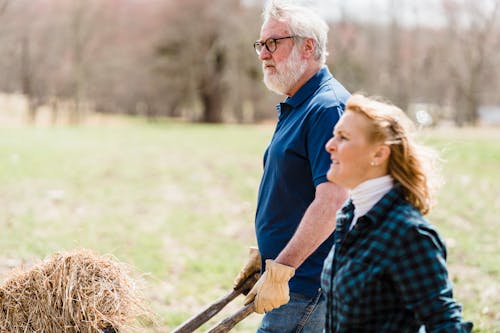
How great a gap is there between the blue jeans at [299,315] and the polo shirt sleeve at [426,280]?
1.03 metres

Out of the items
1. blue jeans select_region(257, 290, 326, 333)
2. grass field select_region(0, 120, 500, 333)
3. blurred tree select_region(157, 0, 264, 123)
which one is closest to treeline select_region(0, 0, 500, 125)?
blurred tree select_region(157, 0, 264, 123)

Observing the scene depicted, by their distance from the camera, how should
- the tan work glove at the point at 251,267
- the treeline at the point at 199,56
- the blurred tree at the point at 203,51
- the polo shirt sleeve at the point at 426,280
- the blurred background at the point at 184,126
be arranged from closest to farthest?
the polo shirt sleeve at the point at 426,280 < the tan work glove at the point at 251,267 < the blurred background at the point at 184,126 < the blurred tree at the point at 203,51 < the treeline at the point at 199,56

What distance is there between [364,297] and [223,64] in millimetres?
38544

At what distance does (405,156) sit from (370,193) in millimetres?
170

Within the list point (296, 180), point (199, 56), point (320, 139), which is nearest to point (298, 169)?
point (296, 180)

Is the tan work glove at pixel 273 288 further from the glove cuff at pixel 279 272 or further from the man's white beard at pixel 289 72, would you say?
the man's white beard at pixel 289 72

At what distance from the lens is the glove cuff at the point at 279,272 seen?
278cm

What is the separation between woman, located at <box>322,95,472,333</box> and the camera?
76.7 inches

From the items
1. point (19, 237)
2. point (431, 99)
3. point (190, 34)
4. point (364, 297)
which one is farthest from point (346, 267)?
point (431, 99)

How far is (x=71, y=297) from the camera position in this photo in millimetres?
2773

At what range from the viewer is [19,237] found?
8664 millimetres

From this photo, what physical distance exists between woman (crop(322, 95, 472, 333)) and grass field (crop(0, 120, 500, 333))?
46.3 inches

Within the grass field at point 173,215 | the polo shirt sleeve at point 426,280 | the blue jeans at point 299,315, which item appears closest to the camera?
the polo shirt sleeve at point 426,280

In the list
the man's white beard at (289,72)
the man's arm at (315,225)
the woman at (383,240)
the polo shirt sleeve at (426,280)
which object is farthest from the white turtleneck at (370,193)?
the man's white beard at (289,72)
